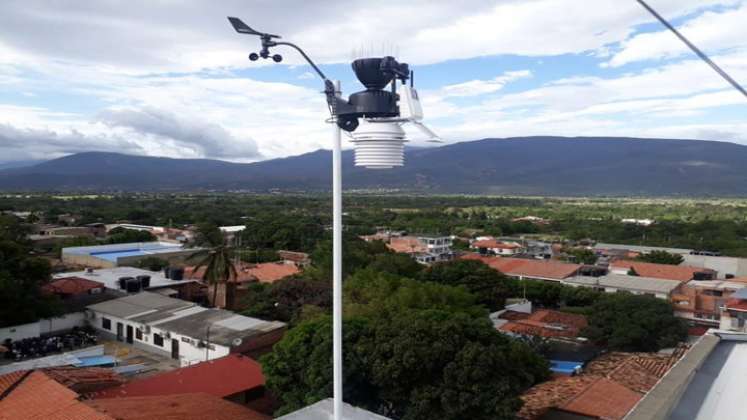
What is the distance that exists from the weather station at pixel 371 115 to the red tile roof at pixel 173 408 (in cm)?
616

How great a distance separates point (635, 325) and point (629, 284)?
11751mm

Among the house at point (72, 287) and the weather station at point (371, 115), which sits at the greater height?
the weather station at point (371, 115)

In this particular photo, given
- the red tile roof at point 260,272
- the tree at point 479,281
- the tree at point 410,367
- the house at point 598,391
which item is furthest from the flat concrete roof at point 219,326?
the tree at point 479,281

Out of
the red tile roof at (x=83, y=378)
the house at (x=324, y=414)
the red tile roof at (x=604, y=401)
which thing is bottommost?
the red tile roof at (x=604, y=401)

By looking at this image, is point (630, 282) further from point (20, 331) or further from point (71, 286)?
point (20, 331)

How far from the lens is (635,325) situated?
21.5 metres

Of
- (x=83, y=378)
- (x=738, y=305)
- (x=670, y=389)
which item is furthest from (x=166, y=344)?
(x=738, y=305)

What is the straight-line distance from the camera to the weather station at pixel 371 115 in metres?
5.72

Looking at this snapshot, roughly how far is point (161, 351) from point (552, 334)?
14.9 meters

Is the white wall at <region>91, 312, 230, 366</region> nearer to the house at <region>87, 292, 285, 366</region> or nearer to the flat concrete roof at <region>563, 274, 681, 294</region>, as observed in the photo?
the house at <region>87, 292, 285, 366</region>

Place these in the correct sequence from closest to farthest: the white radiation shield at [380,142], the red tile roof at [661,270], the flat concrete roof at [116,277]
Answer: the white radiation shield at [380,142] → the flat concrete roof at [116,277] → the red tile roof at [661,270]

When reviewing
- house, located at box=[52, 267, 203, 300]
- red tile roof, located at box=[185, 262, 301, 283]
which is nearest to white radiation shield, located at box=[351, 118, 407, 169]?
house, located at box=[52, 267, 203, 300]

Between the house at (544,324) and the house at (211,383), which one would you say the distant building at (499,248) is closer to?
the house at (544,324)

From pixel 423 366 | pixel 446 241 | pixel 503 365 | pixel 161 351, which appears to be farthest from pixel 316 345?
pixel 446 241
